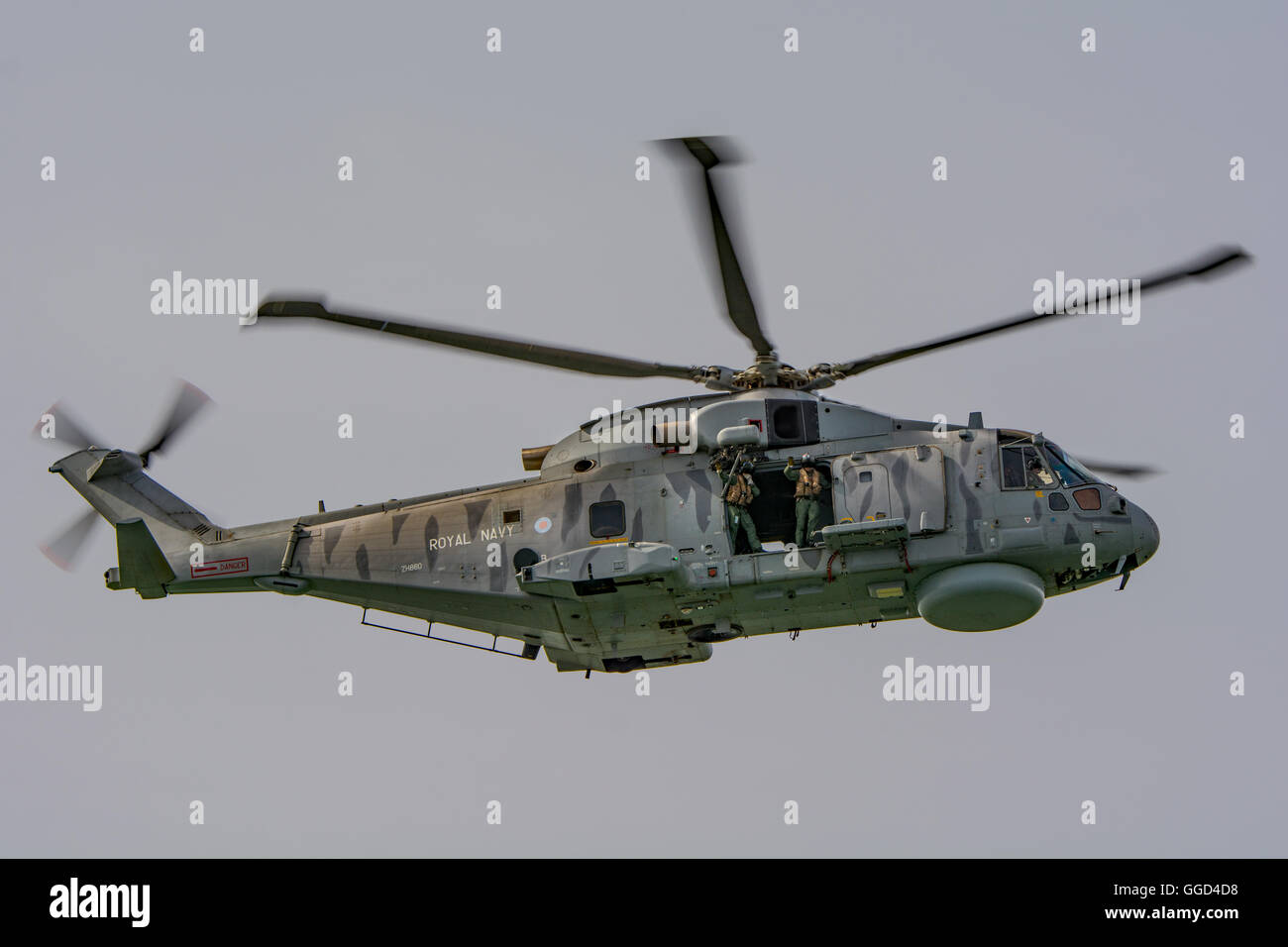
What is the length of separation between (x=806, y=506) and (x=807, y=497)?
129mm

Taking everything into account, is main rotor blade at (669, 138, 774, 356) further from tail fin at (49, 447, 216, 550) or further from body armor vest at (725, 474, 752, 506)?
tail fin at (49, 447, 216, 550)

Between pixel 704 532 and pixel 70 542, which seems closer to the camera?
pixel 704 532

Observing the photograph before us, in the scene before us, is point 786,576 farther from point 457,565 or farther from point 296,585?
point 296,585

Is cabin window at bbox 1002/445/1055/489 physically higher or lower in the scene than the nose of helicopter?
higher

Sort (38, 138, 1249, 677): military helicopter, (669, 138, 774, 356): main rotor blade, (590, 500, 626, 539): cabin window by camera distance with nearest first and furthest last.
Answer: (669, 138, 774, 356): main rotor blade < (38, 138, 1249, 677): military helicopter < (590, 500, 626, 539): cabin window

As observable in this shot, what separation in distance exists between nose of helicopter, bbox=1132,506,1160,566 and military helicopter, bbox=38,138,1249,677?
4 centimetres

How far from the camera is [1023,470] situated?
81.8 ft

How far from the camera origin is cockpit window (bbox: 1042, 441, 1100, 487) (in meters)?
25.0

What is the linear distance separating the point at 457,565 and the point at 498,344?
340 centimetres

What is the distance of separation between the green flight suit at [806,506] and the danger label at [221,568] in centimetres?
854

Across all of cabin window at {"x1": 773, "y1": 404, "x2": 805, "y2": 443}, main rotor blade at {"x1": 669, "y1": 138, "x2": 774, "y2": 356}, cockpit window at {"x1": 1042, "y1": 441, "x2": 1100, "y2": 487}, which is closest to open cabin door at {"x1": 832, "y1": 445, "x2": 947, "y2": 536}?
cabin window at {"x1": 773, "y1": 404, "x2": 805, "y2": 443}

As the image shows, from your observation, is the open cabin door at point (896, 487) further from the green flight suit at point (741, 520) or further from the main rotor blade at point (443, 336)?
the main rotor blade at point (443, 336)

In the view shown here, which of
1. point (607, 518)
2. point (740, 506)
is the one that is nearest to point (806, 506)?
point (740, 506)

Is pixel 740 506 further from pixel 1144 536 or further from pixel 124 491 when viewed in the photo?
pixel 124 491
